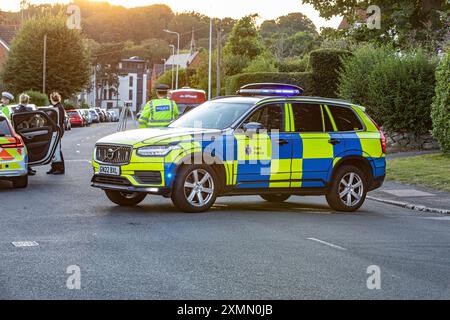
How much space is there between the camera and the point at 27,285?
736 cm

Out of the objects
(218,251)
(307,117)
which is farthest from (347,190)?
(218,251)

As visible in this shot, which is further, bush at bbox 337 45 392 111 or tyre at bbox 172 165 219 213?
bush at bbox 337 45 392 111

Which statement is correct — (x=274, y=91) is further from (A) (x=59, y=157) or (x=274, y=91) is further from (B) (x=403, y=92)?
(B) (x=403, y=92)

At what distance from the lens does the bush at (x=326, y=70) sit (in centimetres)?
3775

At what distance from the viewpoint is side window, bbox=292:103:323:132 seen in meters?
13.9

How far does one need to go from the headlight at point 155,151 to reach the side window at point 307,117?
227 centimetres

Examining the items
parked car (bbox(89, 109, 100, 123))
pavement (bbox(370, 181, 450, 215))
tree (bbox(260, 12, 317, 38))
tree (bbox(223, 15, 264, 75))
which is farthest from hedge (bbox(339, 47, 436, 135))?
tree (bbox(260, 12, 317, 38))

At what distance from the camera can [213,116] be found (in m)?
13.7

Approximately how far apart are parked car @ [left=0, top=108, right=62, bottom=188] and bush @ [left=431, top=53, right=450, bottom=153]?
10320mm

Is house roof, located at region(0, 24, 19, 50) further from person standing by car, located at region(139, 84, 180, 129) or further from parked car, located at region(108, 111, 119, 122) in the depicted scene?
person standing by car, located at region(139, 84, 180, 129)

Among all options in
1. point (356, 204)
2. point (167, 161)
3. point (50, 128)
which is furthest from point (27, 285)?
point (50, 128)

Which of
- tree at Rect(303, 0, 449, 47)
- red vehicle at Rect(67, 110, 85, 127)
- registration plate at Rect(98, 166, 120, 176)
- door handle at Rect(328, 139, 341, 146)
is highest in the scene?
tree at Rect(303, 0, 449, 47)
